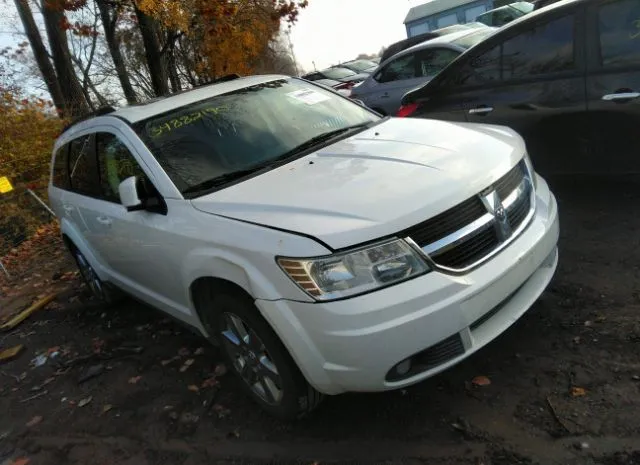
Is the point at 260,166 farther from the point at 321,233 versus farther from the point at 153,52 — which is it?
the point at 153,52

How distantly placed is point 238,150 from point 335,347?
1.58 metres

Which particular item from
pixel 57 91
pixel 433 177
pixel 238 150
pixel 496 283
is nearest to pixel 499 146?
pixel 433 177

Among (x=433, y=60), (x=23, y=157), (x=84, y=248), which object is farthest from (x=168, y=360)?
(x=23, y=157)

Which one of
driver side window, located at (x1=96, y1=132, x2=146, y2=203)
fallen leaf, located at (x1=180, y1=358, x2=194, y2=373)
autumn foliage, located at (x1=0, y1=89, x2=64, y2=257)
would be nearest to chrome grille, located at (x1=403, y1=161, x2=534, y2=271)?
driver side window, located at (x1=96, y1=132, x2=146, y2=203)

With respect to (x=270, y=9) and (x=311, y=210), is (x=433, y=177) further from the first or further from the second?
(x=270, y=9)

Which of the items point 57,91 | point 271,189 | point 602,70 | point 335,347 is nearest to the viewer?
point 335,347

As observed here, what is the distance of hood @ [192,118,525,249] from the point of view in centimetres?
255

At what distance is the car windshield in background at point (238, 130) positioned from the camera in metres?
3.42

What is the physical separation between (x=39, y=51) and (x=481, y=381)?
16973mm

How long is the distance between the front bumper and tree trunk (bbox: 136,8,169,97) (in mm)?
11237

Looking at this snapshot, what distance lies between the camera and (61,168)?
17.3 ft

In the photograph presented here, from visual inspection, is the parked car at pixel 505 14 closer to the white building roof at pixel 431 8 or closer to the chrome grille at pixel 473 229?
the chrome grille at pixel 473 229

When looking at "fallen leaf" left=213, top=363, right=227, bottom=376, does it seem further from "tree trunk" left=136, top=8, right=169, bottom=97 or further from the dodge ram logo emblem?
"tree trunk" left=136, top=8, right=169, bottom=97

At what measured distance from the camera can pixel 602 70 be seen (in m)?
4.23
